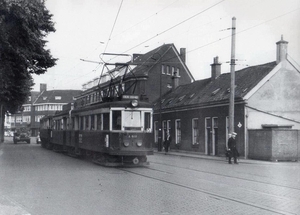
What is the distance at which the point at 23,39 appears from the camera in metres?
19.8

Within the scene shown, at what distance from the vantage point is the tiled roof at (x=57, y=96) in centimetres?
9488

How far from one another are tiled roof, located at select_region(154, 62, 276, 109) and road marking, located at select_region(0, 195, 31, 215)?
18939mm

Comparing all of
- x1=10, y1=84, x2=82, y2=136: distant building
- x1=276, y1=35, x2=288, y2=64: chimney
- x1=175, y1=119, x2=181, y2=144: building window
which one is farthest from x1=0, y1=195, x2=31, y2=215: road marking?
x1=10, y1=84, x2=82, y2=136: distant building

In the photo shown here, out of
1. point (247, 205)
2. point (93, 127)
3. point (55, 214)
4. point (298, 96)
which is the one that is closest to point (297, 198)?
point (247, 205)

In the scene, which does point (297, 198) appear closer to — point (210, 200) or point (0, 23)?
point (210, 200)

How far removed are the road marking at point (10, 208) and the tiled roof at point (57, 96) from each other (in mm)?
86500

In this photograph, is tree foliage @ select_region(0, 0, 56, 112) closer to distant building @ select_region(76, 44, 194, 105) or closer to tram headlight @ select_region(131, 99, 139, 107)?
tram headlight @ select_region(131, 99, 139, 107)

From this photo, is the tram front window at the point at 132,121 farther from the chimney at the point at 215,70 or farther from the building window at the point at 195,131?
the chimney at the point at 215,70

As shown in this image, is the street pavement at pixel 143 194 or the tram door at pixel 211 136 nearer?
the street pavement at pixel 143 194

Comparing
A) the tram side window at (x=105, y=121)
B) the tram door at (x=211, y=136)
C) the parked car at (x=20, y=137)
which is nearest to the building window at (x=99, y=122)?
the tram side window at (x=105, y=121)

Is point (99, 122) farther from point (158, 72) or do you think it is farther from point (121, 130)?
point (158, 72)

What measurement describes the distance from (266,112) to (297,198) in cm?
1665

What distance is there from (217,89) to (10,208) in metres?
24.0

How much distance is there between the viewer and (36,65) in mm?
21922
